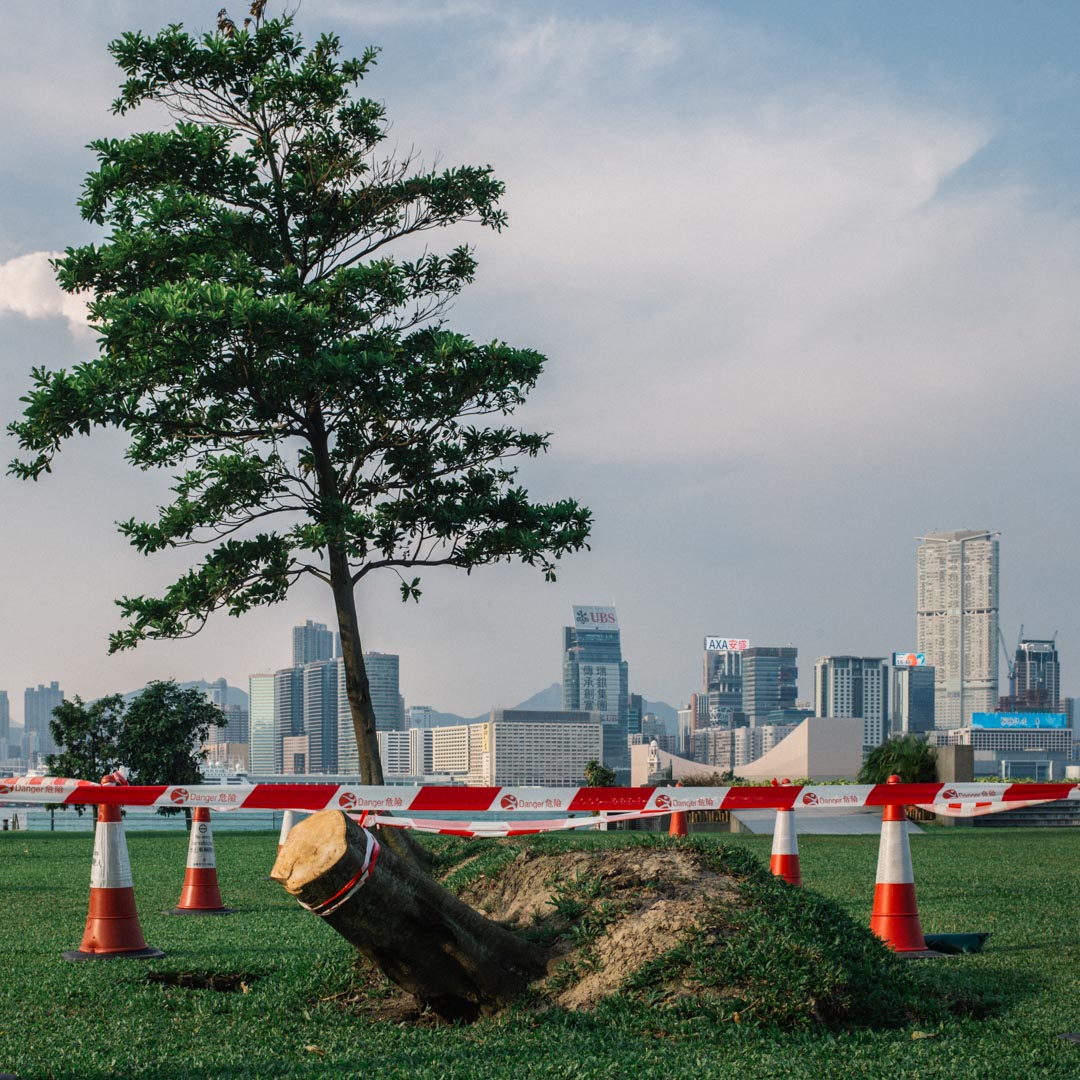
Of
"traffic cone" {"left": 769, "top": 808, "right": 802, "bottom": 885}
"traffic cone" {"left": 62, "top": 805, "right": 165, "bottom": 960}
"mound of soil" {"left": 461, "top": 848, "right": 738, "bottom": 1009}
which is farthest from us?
"traffic cone" {"left": 769, "top": 808, "right": 802, "bottom": 885}

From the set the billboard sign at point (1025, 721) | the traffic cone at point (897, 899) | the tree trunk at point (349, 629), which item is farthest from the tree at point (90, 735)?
the billboard sign at point (1025, 721)

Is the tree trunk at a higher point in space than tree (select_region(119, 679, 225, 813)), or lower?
higher

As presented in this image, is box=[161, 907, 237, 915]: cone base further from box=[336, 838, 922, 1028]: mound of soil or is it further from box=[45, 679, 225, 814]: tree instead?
box=[45, 679, 225, 814]: tree

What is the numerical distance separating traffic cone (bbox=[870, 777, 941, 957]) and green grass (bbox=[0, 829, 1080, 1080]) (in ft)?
1.50

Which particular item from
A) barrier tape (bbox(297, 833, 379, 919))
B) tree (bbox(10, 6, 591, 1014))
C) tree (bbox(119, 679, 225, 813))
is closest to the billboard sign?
tree (bbox(119, 679, 225, 813))

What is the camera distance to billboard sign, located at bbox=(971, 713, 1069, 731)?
140m

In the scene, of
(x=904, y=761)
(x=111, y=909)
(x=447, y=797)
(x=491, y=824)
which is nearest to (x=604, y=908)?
(x=447, y=797)

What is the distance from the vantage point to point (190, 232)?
13922mm

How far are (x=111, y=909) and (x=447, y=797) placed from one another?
2.26 metres

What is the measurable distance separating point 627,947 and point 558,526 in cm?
897

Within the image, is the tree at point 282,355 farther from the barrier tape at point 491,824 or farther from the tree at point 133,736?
the tree at point 133,736

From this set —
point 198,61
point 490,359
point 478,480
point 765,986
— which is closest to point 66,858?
point 478,480

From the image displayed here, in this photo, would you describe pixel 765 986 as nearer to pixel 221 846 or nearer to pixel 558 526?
pixel 558 526

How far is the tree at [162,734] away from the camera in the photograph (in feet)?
81.9
